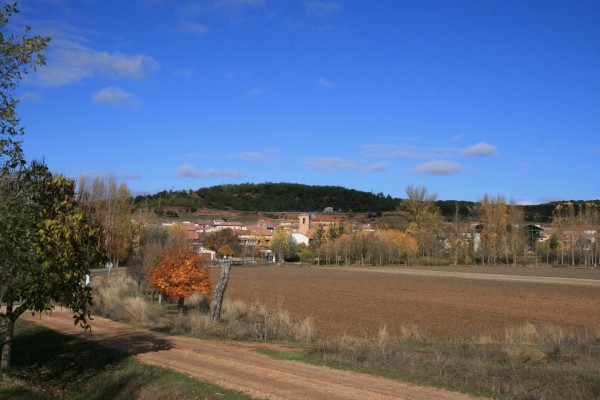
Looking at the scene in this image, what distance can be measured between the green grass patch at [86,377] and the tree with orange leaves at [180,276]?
904 cm

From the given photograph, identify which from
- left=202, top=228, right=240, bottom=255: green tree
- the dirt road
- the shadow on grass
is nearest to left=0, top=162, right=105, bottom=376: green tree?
the shadow on grass

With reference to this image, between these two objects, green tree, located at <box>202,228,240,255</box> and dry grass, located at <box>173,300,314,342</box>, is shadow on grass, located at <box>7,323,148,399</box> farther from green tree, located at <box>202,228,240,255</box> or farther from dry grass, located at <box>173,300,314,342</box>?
green tree, located at <box>202,228,240,255</box>

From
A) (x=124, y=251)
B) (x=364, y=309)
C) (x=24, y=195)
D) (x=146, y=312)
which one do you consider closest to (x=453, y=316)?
(x=364, y=309)

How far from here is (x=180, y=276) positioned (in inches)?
1086

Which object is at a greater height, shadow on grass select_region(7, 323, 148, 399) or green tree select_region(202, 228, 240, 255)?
green tree select_region(202, 228, 240, 255)

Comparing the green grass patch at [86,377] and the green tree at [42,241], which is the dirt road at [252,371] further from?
the green tree at [42,241]

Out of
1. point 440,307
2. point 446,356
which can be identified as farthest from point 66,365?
point 440,307

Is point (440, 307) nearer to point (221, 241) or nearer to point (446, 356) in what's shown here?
point (446, 356)

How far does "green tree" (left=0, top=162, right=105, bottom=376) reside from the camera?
11078 millimetres

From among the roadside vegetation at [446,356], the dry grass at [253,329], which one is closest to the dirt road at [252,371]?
the roadside vegetation at [446,356]

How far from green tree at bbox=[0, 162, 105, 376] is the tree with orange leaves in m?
13.8

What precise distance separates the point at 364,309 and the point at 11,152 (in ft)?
97.3

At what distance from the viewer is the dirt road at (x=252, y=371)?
1091cm

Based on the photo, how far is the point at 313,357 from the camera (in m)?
15.1
